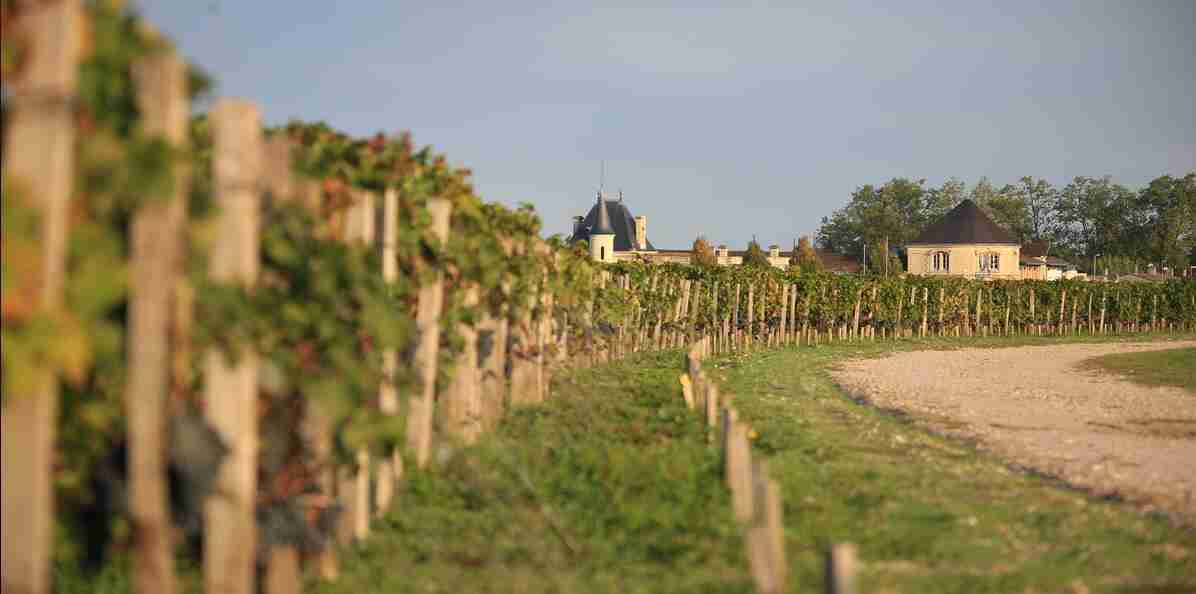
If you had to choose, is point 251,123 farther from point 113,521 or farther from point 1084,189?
point 1084,189

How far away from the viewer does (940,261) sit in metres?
106

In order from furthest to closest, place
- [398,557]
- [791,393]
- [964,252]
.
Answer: [964,252]
[791,393]
[398,557]

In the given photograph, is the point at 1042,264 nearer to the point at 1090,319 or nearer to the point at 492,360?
the point at 1090,319

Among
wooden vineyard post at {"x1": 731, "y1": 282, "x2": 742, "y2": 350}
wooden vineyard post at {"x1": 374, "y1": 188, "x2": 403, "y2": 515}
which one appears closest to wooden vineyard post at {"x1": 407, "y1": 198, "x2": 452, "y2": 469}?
wooden vineyard post at {"x1": 374, "y1": 188, "x2": 403, "y2": 515}

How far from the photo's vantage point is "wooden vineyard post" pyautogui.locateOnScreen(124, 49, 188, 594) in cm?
378

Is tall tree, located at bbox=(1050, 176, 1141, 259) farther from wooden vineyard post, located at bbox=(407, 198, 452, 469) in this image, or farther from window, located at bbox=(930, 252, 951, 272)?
wooden vineyard post, located at bbox=(407, 198, 452, 469)

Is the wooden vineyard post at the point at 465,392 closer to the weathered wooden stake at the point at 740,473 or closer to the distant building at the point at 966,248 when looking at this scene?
the weathered wooden stake at the point at 740,473

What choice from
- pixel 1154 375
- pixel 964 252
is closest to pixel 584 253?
pixel 1154 375

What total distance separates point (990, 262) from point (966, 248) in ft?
7.73

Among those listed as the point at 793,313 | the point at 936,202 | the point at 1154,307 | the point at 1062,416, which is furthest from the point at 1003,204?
the point at 1062,416

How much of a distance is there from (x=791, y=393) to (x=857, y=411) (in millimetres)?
2638

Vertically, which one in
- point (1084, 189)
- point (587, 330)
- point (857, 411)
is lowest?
point (857, 411)

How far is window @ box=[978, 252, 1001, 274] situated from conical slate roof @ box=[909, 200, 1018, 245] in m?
1.21

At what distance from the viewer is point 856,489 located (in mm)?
8984
